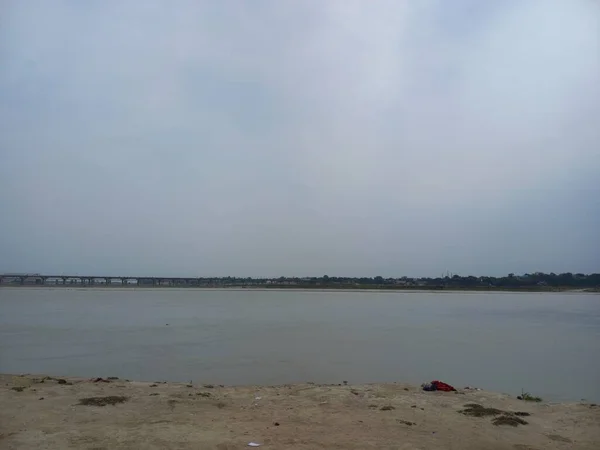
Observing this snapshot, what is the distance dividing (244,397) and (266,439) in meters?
3.48

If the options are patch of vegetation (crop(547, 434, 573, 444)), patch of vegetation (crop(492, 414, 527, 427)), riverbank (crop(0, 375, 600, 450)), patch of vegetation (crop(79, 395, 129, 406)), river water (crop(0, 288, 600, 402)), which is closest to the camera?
riverbank (crop(0, 375, 600, 450))

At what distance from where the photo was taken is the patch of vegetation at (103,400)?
874 centimetres

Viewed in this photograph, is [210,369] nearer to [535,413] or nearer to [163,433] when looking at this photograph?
[163,433]

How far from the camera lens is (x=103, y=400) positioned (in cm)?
899

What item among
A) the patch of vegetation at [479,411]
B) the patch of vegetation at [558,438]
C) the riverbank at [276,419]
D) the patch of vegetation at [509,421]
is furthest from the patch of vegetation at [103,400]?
the patch of vegetation at [558,438]

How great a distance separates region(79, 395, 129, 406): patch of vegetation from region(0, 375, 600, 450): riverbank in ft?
0.09

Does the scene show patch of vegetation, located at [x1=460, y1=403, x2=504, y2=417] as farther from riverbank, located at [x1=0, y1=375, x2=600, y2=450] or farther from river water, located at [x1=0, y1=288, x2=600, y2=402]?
river water, located at [x1=0, y1=288, x2=600, y2=402]

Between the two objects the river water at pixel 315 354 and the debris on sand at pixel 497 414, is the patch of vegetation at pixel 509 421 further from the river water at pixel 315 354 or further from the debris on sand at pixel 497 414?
the river water at pixel 315 354

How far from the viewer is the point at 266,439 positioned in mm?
6656

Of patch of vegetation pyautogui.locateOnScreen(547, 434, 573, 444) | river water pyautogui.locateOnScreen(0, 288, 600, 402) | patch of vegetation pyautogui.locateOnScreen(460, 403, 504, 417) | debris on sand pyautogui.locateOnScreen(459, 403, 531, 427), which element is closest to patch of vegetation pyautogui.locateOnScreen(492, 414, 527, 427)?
debris on sand pyautogui.locateOnScreen(459, 403, 531, 427)

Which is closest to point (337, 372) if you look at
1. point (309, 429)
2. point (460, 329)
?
point (309, 429)

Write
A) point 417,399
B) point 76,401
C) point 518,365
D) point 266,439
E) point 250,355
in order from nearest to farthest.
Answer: point 266,439 < point 76,401 < point 417,399 < point 518,365 < point 250,355

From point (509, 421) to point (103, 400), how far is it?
23.8ft

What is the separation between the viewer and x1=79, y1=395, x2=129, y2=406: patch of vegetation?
28.7 feet
